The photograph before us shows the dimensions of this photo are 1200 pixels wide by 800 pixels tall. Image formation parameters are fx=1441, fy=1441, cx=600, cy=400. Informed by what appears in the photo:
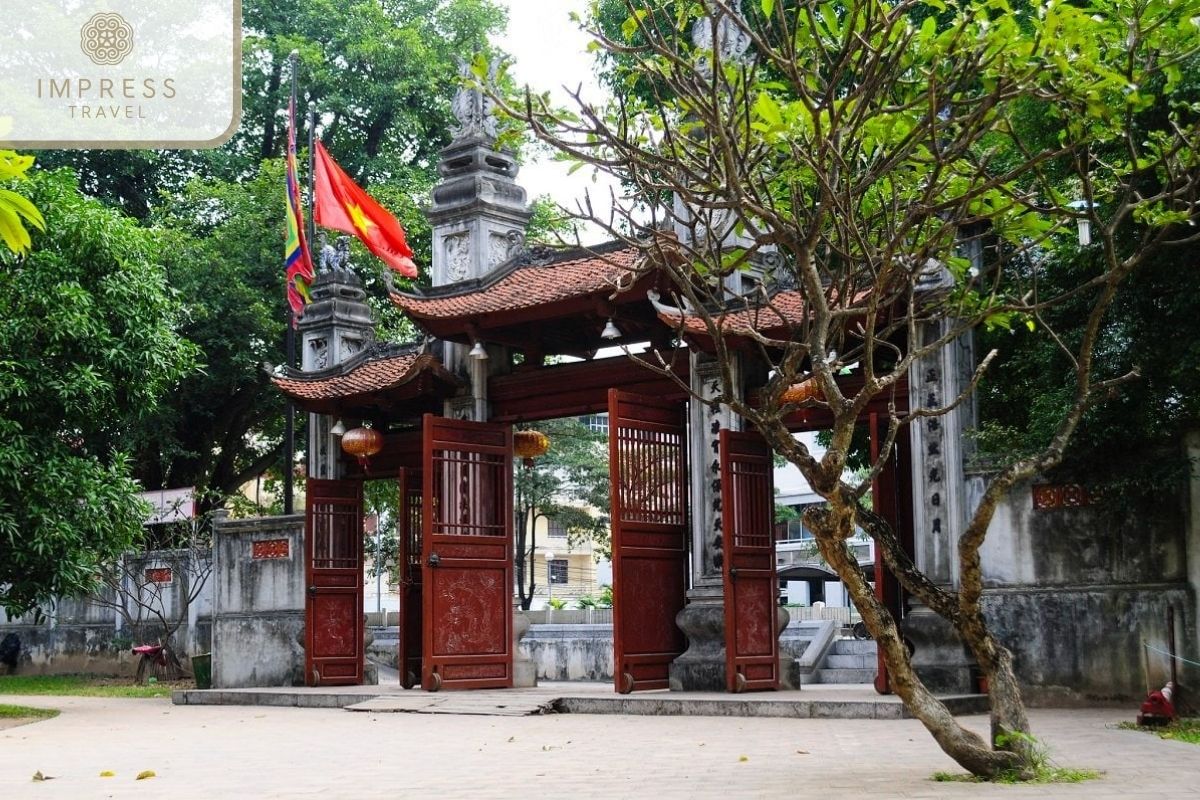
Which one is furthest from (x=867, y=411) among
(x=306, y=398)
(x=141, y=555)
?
(x=141, y=555)

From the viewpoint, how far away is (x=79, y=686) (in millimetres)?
21812

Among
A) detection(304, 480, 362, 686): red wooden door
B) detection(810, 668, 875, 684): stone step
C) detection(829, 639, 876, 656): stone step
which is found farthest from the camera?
detection(829, 639, 876, 656): stone step

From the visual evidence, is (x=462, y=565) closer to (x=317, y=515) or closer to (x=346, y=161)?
(x=317, y=515)

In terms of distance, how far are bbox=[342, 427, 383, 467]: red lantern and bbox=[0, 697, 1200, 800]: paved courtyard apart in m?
3.98

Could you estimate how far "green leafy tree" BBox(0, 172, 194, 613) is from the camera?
13.8 m

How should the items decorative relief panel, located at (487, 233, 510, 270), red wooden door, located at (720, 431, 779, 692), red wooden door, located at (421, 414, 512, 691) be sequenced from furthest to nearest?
decorative relief panel, located at (487, 233, 510, 270) → red wooden door, located at (421, 414, 512, 691) → red wooden door, located at (720, 431, 779, 692)

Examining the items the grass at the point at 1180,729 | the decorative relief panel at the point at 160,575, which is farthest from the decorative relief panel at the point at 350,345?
the grass at the point at 1180,729

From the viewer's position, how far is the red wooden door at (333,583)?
16156 mm

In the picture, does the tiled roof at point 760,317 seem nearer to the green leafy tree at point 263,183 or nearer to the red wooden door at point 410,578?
the red wooden door at point 410,578

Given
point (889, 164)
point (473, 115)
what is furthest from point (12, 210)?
point (473, 115)

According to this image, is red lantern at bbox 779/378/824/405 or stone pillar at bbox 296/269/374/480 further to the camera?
stone pillar at bbox 296/269/374/480

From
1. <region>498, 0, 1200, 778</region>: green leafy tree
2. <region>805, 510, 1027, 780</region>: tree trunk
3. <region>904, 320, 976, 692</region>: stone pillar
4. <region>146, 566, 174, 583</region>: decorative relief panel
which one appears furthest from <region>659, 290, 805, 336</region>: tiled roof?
<region>146, 566, 174, 583</region>: decorative relief panel

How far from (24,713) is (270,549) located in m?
3.43
